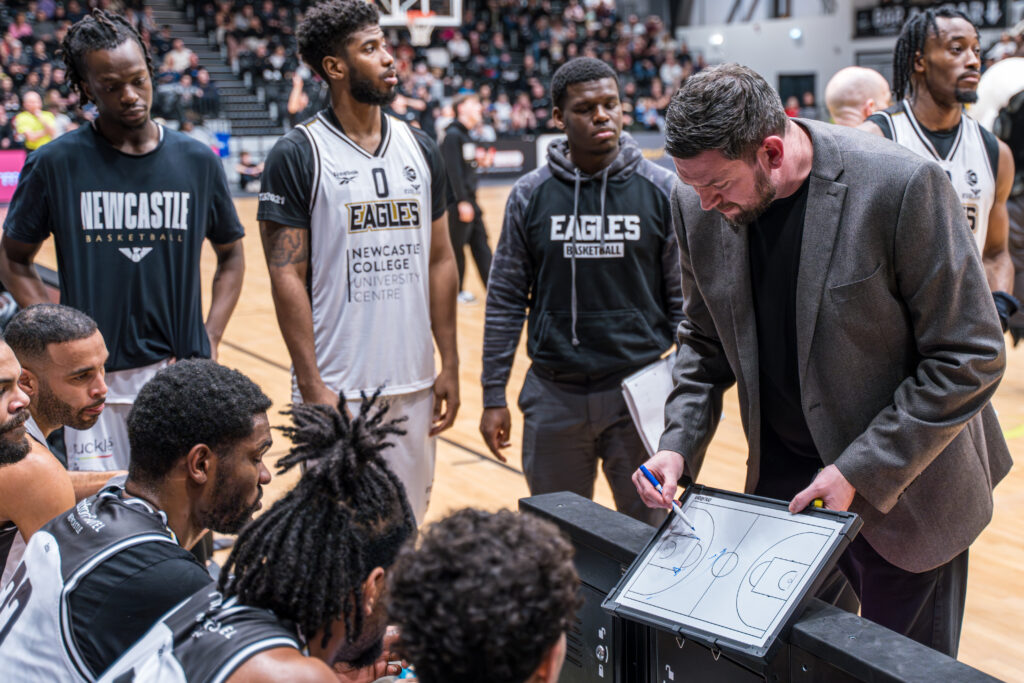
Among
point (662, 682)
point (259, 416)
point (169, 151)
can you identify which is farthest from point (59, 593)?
point (169, 151)

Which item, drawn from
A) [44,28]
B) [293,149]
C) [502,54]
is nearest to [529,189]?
[293,149]

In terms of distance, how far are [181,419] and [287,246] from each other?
1.16 m

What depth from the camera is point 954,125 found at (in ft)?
11.9

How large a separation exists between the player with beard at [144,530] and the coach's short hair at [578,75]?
1467mm

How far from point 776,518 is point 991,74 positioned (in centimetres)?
493

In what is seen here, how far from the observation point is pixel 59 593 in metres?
1.71

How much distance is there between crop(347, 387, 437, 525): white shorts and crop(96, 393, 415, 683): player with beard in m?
1.51

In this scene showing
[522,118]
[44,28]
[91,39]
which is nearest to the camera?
[91,39]

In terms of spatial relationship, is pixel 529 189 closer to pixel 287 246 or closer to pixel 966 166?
pixel 287 246

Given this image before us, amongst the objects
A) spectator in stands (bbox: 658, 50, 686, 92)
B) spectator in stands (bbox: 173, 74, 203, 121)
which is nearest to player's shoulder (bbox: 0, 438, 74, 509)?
spectator in stands (bbox: 173, 74, 203, 121)

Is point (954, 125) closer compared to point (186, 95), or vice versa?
point (954, 125)

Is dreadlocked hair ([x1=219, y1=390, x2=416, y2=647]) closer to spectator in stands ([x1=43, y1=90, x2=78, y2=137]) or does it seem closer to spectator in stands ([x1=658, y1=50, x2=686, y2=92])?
spectator in stands ([x1=43, y1=90, x2=78, y2=137])

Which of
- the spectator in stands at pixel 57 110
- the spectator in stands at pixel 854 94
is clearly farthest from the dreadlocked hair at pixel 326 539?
the spectator in stands at pixel 57 110

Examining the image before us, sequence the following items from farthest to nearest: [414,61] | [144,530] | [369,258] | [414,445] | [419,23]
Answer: [414,61] < [419,23] < [414,445] < [369,258] < [144,530]
